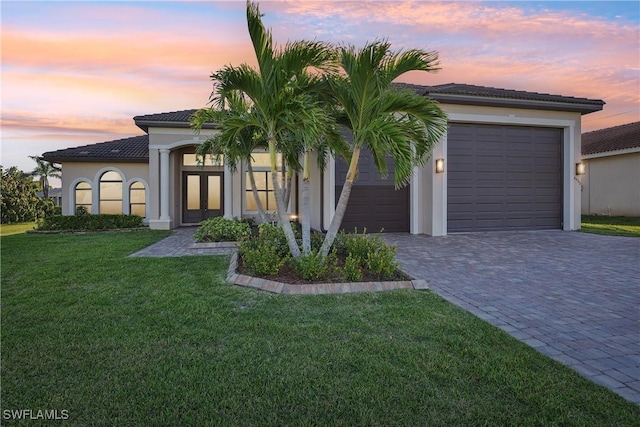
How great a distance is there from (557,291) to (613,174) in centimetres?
1751

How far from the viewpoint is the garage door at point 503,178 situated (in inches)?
451

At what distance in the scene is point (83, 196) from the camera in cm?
1486

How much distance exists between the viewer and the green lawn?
87.6 inches

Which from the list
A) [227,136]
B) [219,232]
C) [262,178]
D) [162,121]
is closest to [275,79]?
[227,136]

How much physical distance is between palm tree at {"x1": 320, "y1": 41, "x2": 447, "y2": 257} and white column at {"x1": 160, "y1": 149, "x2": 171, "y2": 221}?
9606 millimetres

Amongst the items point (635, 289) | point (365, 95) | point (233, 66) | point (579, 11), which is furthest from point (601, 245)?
point (233, 66)

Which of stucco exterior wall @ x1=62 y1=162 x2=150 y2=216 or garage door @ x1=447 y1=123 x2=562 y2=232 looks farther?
stucco exterior wall @ x1=62 y1=162 x2=150 y2=216

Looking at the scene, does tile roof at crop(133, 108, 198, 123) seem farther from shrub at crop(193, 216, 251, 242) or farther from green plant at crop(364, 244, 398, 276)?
green plant at crop(364, 244, 398, 276)

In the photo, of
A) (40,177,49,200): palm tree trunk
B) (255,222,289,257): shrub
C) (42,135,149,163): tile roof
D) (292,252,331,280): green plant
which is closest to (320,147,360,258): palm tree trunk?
(292,252,331,280): green plant

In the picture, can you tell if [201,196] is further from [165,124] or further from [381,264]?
[381,264]

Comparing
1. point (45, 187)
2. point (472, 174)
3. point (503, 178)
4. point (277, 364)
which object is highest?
point (45, 187)

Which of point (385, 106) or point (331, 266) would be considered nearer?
point (385, 106)

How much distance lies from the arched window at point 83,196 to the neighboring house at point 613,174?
2153 cm

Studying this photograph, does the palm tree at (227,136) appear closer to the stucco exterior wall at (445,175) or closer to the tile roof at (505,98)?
the stucco exterior wall at (445,175)
